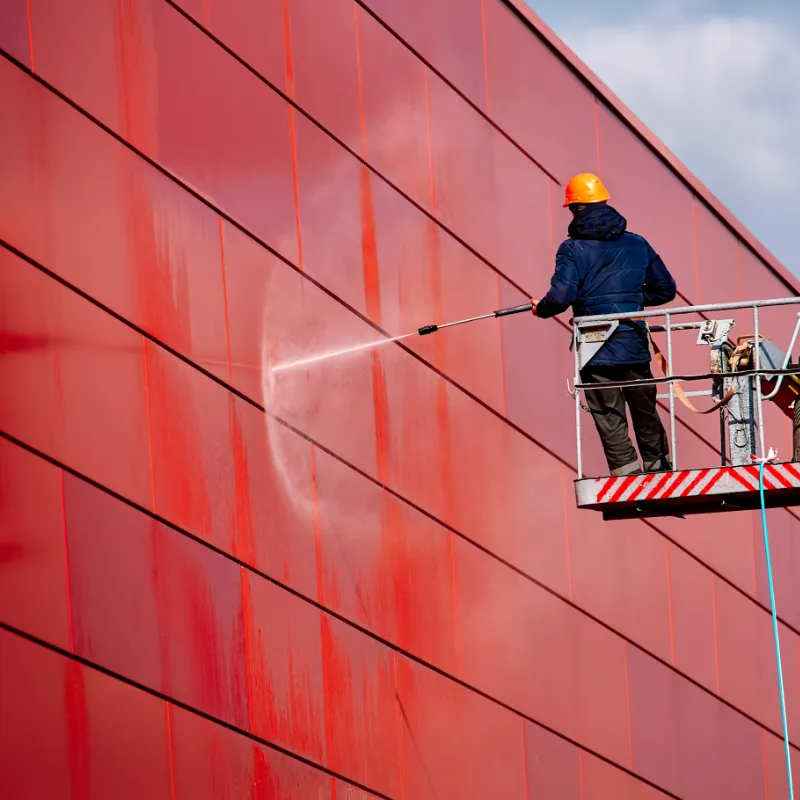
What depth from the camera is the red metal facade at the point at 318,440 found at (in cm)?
938

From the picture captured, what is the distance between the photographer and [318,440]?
10898mm

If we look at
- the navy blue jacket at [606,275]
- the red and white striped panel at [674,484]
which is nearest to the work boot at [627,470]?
the red and white striped panel at [674,484]

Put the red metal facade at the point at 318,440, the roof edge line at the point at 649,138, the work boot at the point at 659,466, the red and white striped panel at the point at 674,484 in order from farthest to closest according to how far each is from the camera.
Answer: the roof edge line at the point at 649,138 → the work boot at the point at 659,466 → the red and white striped panel at the point at 674,484 → the red metal facade at the point at 318,440

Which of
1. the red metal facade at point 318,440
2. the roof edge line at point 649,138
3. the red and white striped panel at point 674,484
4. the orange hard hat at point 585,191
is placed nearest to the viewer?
the red metal facade at point 318,440

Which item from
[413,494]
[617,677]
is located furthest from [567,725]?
[413,494]

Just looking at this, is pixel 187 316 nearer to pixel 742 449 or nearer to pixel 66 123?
pixel 66 123

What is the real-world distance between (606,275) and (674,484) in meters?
1.50

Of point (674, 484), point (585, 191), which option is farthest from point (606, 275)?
point (674, 484)

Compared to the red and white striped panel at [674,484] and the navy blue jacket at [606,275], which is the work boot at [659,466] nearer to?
the red and white striped panel at [674,484]

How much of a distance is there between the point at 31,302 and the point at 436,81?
4.57 m

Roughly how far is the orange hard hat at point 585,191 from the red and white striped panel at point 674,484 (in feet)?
6.26

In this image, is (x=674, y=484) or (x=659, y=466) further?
(x=659, y=466)

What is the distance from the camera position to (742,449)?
392 inches

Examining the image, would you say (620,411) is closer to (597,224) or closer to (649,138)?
(597,224)
